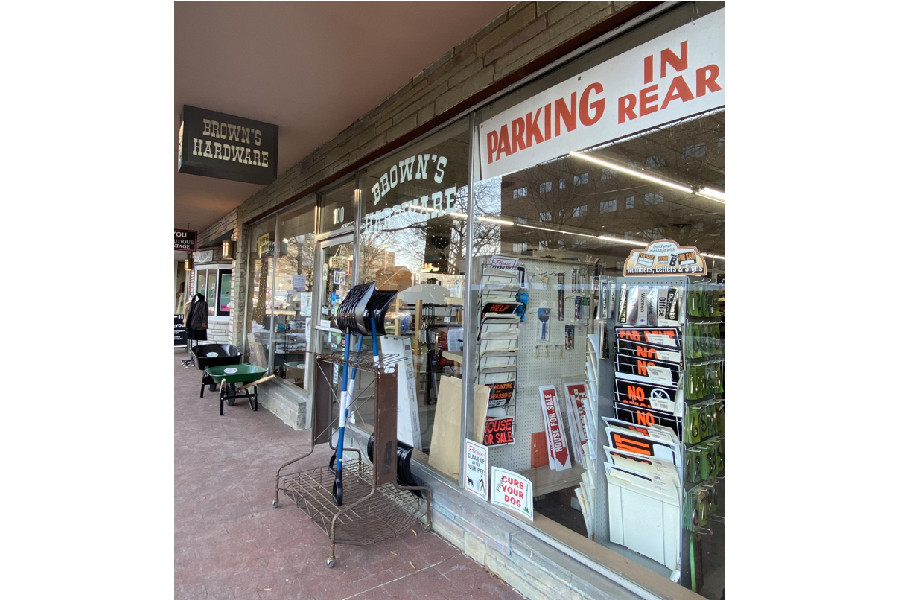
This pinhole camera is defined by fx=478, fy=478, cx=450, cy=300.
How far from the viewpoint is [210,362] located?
778 cm

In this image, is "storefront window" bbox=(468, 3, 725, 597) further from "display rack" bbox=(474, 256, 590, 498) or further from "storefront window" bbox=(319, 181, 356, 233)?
"storefront window" bbox=(319, 181, 356, 233)

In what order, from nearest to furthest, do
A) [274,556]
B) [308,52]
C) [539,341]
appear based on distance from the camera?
1. [274,556]
2. [308,52]
3. [539,341]

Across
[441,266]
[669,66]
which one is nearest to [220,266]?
[441,266]

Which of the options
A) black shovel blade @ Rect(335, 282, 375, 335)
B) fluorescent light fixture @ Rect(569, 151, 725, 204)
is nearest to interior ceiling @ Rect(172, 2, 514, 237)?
fluorescent light fixture @ Rect(569, 151, 725, 204)

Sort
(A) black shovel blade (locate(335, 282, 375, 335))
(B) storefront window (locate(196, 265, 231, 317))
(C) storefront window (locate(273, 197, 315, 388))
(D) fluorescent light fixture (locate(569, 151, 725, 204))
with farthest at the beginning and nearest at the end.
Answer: (B) storefront window (locate(196, 265, 231, 317)) → (C) storefront window (locate(273, 197, 315, 388)) → (A) black shovel blade (locate(335, 282, 375, 335)) → (D) fluorescent light fixture (locate(569, 151, 725, 204))

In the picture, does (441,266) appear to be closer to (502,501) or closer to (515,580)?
(502,501)

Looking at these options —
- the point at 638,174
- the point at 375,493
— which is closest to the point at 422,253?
the point at 638,174

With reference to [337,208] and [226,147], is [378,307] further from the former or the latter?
[337,208]

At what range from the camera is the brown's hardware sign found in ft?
13.9

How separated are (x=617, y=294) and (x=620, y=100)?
3.39ft

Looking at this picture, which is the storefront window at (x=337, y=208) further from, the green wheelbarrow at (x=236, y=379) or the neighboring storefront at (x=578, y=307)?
the green wheelbarrow at (x=236, y=379)

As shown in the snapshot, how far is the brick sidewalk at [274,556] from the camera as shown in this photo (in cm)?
259

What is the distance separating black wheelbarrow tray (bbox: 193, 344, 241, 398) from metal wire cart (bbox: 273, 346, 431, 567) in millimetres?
4609

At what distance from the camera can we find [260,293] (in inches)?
326
